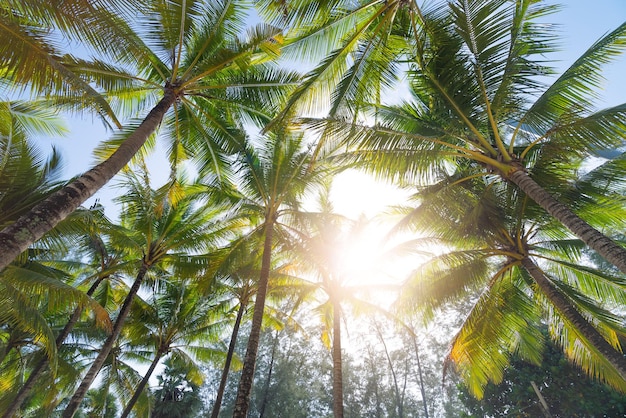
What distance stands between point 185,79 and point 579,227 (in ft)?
22.6

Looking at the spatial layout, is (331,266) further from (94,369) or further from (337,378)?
(94,369)

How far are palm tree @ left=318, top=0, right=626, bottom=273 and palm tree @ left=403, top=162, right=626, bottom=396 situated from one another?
99 centimetres

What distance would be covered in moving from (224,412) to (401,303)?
91.9 ft

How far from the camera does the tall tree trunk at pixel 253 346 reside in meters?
6.54

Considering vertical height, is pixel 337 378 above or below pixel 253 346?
above

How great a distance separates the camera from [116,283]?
13766 millimetres

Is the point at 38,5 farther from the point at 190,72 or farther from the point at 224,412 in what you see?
the point at 224,412

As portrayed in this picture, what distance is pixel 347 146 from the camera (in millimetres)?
6562

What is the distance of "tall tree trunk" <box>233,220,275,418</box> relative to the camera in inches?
257

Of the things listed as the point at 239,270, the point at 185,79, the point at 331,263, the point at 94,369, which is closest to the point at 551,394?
the point at 331,263

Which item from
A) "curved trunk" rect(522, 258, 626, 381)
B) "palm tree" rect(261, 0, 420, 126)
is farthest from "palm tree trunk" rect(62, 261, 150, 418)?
"curved trunk" rect(522, 258, 626, 381)

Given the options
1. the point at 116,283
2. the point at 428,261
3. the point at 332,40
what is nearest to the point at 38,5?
the point at 332,40

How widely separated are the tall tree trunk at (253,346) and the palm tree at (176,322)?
5.79m

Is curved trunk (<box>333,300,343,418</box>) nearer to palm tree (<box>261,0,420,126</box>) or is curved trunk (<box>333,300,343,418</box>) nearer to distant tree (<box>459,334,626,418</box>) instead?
palm tree (<box>261,0,420,126</box>)
